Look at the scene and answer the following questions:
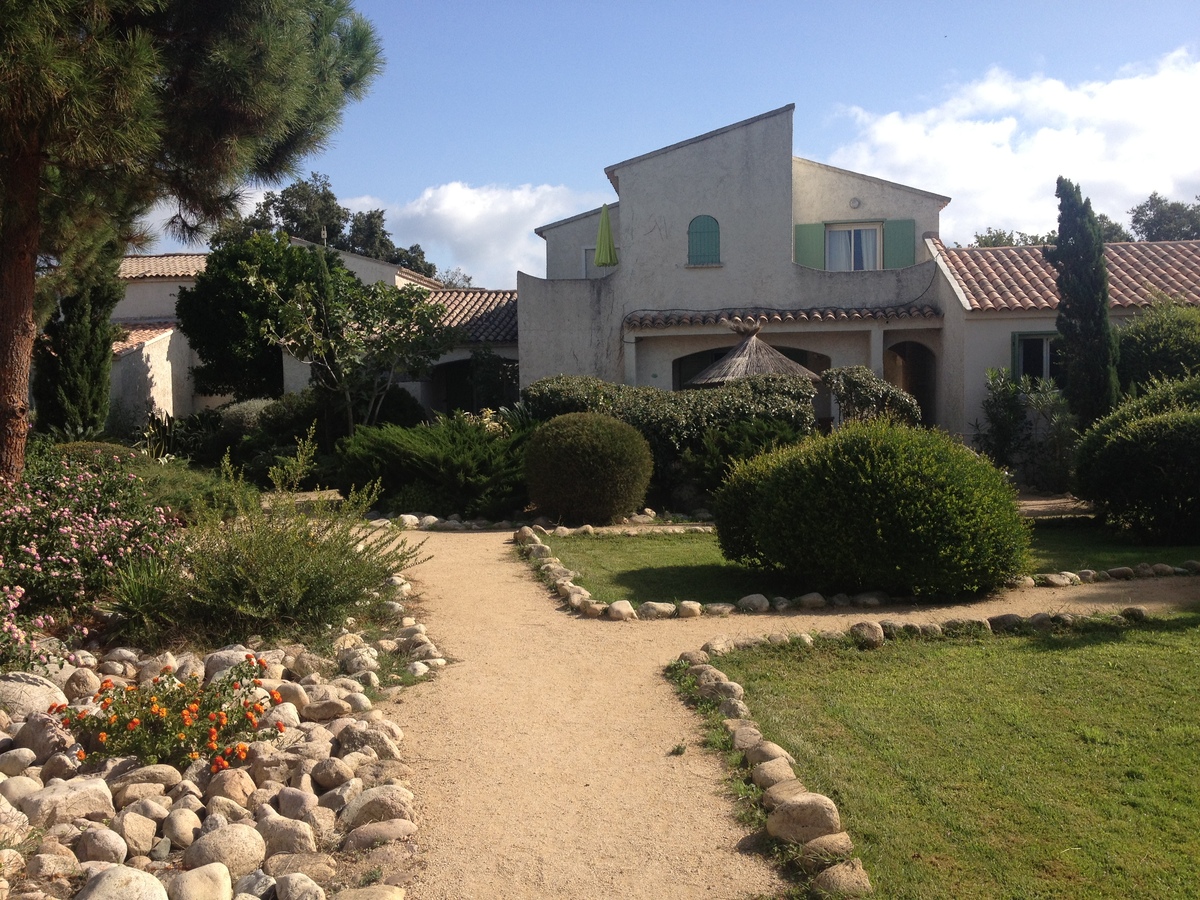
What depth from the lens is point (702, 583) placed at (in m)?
10.3

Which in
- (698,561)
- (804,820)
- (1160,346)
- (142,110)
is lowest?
(804,820)

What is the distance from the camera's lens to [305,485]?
19.7 meters

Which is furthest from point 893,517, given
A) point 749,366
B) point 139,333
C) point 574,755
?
point 139,333

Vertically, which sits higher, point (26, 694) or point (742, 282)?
point (742, 282)

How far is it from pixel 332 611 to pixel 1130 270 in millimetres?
20895

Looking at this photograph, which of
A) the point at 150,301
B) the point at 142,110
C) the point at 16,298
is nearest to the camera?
the point at 142,110

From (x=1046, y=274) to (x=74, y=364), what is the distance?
20811 mm

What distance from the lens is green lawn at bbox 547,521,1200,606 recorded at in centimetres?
995

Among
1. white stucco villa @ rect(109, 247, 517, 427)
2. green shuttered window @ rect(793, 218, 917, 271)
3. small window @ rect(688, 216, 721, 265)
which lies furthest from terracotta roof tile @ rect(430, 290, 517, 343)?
green shuttered window @ rect(793, 218, 917, 271)

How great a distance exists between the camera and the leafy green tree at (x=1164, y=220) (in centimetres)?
4281

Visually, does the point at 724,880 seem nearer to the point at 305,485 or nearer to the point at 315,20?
the point at 315,20

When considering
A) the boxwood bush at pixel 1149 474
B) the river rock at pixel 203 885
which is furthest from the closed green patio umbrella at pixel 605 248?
the river rock at pixel 203 885

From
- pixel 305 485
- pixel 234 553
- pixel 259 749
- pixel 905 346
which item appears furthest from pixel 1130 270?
pixel 259 749

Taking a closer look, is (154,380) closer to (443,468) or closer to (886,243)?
(443,468)
